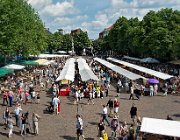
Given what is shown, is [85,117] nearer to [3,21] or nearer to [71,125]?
[71,125]

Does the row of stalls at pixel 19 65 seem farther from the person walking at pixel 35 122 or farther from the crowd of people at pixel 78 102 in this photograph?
the person walking at pixel 35 122

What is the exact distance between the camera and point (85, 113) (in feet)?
82.8

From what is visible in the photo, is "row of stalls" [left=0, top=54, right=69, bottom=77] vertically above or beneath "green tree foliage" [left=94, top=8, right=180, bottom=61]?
beneath

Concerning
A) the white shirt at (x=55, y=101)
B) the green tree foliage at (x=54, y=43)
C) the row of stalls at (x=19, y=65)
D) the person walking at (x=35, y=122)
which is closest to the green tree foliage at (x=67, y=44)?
the green tree foliage at (x=54, y=43)

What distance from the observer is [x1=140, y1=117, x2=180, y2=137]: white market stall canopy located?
1510 centimetres

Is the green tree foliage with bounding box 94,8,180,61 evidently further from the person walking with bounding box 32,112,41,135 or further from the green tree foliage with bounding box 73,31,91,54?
the green tree foliage with bounding box 73,31,91,54

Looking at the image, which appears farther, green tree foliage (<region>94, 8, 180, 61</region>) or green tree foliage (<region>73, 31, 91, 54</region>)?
green tree foliage (<region>73, 31, 91, 54</region>)

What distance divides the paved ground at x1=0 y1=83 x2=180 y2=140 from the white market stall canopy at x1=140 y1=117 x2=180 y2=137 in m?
4.01

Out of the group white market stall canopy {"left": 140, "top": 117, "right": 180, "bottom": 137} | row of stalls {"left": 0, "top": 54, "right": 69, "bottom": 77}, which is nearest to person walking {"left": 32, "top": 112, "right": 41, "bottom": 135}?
white market stall canopy {"left": 140, "top": 117, "right": 180, "bottom": 137}

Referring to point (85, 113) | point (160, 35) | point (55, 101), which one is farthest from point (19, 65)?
point (85, 113)

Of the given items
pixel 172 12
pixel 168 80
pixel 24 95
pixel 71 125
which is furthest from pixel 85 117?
pixel 172 12

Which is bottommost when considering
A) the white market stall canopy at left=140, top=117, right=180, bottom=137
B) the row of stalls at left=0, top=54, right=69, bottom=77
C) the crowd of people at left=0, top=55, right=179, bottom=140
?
the crowd of people at left=0, top=55, right=179, bottom=140

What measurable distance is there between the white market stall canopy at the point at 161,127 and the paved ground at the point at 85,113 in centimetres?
401

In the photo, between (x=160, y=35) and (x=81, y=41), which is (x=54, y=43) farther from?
(x=160, y=35)
